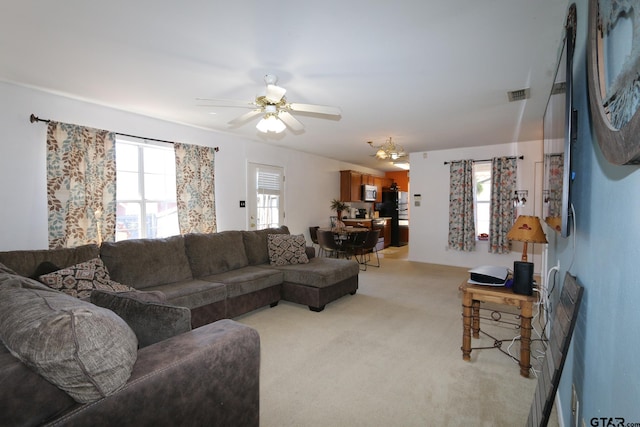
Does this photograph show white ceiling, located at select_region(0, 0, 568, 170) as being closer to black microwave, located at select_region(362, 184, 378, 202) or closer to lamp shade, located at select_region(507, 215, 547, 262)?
lamp shade, located at select_region(507, 215, 547, 262)

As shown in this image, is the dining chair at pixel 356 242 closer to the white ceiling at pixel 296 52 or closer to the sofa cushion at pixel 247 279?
the sofa cushion at pixel 247 279

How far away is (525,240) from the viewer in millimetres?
2451

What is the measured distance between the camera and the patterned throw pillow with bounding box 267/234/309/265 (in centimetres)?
425

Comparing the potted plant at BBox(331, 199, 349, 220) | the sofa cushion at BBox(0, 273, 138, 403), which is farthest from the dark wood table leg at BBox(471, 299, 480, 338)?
the potted plant at BBox(331, 199, 349, 220)

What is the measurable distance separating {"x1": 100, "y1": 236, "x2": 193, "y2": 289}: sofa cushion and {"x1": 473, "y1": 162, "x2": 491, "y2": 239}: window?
5.45 m

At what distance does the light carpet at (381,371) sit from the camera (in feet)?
6.17

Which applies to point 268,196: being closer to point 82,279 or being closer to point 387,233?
point 82,279

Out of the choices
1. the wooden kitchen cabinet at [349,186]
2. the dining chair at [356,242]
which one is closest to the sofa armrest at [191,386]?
the dining chair at [356,242]

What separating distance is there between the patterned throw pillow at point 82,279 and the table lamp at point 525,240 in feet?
10.7

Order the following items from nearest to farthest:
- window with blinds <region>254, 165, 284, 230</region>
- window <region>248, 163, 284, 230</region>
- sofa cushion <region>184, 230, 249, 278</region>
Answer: sofa cushion <region>184, 230, 249, 278</region>, window <region>248, 163, 284, 230</region>, window with blinds <region>254, 165, 284, 230</region>

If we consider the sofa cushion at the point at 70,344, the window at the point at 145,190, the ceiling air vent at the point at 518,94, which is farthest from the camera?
the window at the point at 145,190

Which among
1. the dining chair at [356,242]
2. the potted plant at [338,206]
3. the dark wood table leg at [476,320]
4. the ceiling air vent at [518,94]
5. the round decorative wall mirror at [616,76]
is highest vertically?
the ceiling air vent at [518,94]

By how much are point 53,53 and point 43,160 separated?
137 cm

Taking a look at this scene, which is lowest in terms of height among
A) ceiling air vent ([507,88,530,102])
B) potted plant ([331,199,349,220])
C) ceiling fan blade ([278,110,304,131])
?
potted plant ([331,199,349,220])
